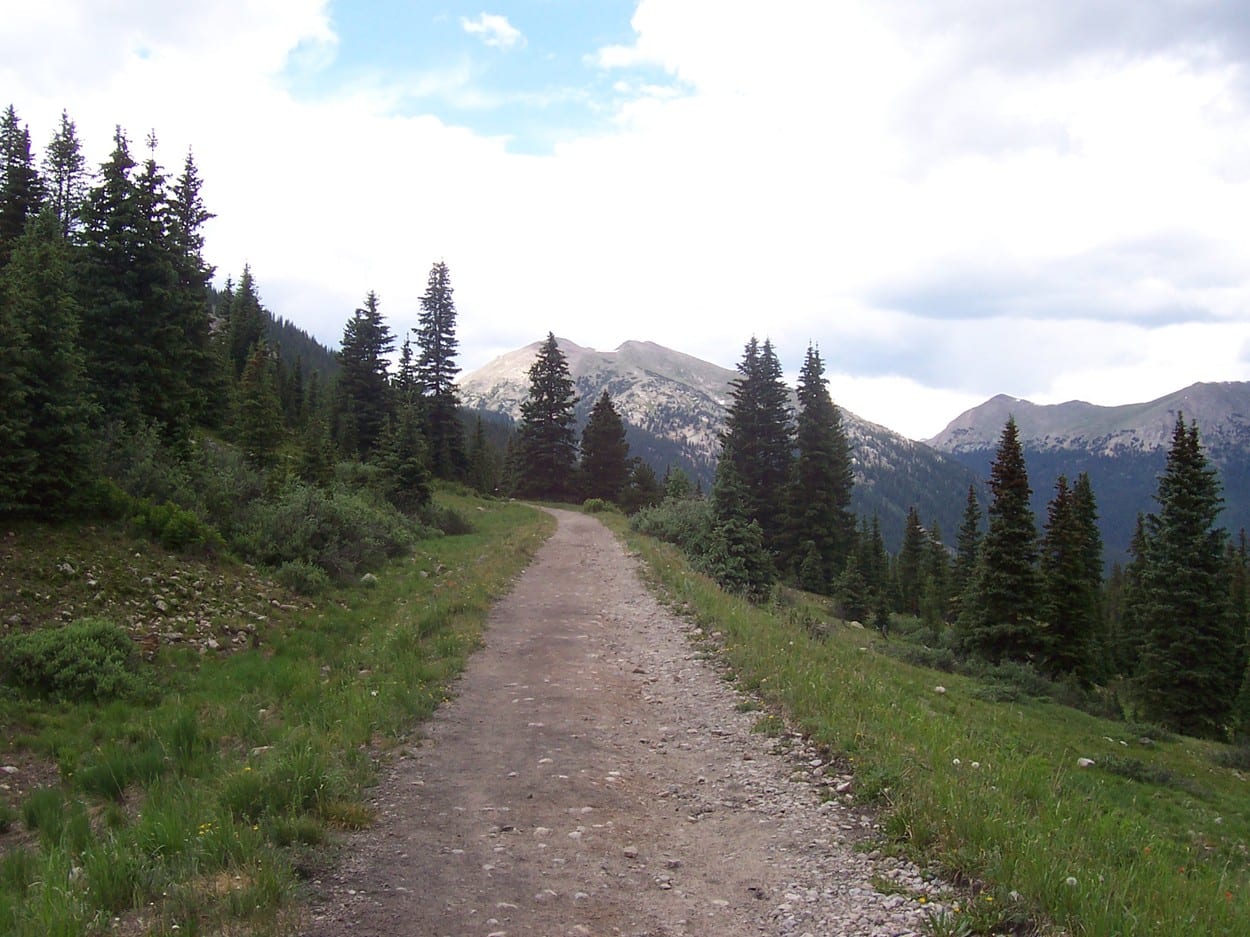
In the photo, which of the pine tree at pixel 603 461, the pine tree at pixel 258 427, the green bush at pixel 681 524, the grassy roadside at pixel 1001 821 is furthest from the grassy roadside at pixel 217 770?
the pine tree at pixel 603 461

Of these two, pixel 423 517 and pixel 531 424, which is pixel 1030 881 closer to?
pixel 423 517

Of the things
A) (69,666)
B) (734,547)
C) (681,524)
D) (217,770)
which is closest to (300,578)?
(69,666)

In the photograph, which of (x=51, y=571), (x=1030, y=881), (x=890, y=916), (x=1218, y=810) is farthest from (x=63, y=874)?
(x=1218, y=810)

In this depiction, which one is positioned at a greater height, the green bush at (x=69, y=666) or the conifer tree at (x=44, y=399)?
the conifer tree at (x=44, y=399)

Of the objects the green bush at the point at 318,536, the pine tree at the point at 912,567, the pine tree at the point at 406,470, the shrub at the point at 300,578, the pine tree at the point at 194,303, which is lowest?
the pine tree at the point at 912,567

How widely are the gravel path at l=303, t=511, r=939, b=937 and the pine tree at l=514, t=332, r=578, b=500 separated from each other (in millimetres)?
54107

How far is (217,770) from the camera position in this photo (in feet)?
25.9

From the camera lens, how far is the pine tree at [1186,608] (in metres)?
36.0

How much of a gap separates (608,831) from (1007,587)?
112ft

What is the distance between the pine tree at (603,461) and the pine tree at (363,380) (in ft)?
60.7

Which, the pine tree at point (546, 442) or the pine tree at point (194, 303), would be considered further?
the pine tree at point (546, 442)

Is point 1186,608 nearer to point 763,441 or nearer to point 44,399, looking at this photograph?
point 763,441

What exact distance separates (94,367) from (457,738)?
19160 mm

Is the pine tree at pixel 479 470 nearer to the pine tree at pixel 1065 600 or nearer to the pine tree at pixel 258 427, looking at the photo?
the pine tree at pixel 258 427
